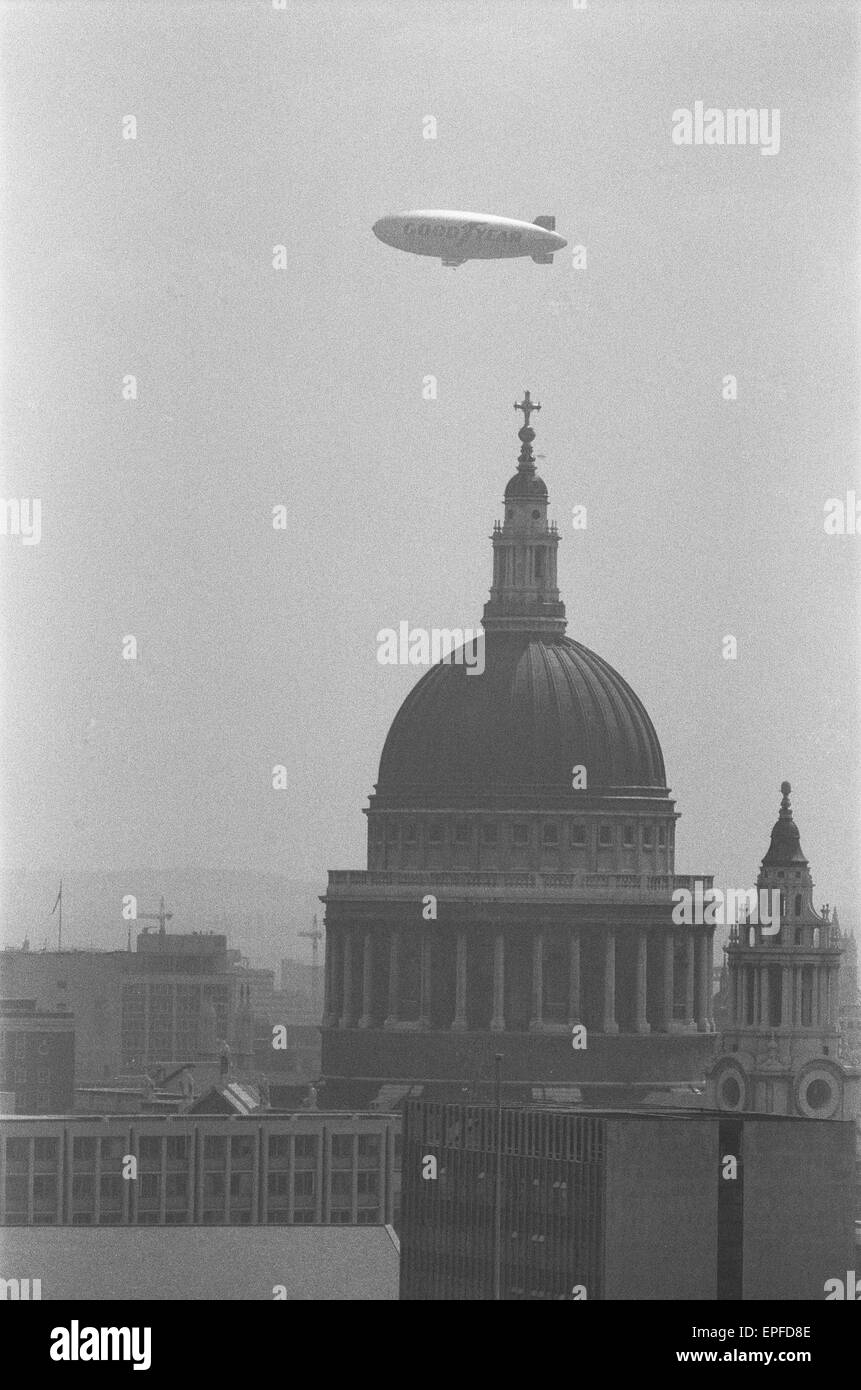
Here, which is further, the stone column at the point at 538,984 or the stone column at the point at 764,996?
the stone column at the point at 538,984

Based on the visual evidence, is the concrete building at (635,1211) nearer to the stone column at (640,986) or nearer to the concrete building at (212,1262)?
the concrete building at (212,1262)

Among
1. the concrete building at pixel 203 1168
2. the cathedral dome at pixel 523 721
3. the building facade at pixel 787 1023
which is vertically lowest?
the concrete building at pixel 203 1168

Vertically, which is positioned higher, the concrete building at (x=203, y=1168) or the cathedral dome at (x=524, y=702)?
the cathedral dome at (x=524, y=702)

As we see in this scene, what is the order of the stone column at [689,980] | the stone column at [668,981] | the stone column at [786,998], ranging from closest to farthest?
the stone column at [786,998] → the stone column at [668,981] → the stone column at [689,980]

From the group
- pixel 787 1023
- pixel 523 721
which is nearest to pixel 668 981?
pixel 523 721

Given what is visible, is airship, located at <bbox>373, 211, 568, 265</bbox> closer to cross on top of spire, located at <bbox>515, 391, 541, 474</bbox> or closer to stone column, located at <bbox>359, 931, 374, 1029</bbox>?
cross on top of spire, located at <bbox>515, 391, 541, 474</bbox>

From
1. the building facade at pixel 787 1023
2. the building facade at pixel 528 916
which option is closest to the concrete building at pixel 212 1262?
the building facade at pixel 787 1023

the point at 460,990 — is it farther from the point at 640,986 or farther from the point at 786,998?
the point at 786,998
